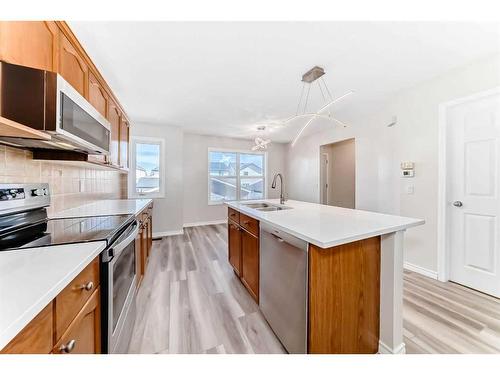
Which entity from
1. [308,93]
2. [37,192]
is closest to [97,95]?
[37,192]

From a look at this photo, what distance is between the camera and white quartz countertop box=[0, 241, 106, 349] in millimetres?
450

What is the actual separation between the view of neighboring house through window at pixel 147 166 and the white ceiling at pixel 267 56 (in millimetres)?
1317

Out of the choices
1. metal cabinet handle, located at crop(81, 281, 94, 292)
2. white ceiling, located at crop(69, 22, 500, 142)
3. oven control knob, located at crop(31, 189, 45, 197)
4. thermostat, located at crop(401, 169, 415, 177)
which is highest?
white ceiling, located at crop(69, 22, 500, 142)

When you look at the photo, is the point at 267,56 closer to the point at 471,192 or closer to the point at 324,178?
the point at 471,192

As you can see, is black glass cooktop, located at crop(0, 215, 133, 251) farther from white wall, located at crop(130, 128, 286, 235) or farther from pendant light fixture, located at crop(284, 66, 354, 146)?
white wall, located at crop(130, 128, 286, 235)

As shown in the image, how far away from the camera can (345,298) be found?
1.16 metres

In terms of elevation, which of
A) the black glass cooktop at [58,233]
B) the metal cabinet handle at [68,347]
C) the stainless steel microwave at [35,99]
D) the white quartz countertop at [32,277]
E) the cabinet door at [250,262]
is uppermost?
the stainless steel microwave at [35,99]

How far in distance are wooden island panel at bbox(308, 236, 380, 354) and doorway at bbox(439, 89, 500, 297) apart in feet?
5.62

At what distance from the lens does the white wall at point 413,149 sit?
212cm

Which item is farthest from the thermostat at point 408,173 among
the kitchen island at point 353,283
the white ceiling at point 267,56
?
the kitchen island at point 353,283

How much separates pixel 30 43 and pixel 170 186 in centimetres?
343

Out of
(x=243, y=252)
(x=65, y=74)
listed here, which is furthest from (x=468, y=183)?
(x=65, y=74)

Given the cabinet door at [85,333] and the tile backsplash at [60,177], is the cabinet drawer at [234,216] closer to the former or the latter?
the cabinet door at [85,333]

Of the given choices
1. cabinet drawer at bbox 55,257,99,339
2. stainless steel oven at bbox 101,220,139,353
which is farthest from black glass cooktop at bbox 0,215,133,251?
cabinet drawer at bbox 55,257,99,339
